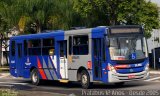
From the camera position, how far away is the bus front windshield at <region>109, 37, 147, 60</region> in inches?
856

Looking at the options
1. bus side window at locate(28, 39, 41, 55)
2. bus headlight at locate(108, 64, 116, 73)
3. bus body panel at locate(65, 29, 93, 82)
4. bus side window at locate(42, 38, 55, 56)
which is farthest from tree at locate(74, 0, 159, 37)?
bus headlight at locate(108, 64, 116, 73)

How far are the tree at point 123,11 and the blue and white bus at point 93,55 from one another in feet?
44.5

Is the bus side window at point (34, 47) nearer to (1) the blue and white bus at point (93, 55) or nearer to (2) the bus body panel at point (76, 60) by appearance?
(1) the blue and white bus at point (93, 55)

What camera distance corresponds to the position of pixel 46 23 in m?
46.0

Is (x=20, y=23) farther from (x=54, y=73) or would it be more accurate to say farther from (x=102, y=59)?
(x=102, y=59)

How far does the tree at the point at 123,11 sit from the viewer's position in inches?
1558

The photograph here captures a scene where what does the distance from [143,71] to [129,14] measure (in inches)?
740

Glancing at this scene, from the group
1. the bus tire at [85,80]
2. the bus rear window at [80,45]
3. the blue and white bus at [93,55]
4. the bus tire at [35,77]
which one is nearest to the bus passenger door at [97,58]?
the blue and white bus at [93,55]

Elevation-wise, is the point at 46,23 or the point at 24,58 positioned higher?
the point at 46,23

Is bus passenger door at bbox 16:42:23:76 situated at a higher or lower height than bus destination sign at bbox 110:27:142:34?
lower

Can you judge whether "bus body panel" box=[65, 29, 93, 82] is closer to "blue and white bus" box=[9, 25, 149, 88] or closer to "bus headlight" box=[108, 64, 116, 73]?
"blue and white bus" box=[9, 25, 149, 88]

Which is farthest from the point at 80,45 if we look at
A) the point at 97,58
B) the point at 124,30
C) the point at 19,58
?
the point at 19,58

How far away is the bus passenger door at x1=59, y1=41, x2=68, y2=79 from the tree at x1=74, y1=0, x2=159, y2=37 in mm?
15028

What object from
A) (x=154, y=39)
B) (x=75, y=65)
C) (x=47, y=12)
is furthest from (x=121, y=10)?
(x=75, y=65)
